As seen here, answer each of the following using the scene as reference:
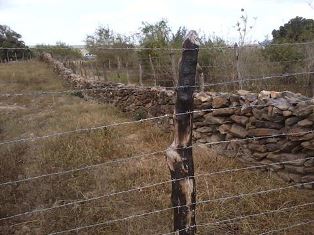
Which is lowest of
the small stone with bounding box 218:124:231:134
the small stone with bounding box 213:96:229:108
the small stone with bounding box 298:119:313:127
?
the small stone with bounding box 218:124:231:134

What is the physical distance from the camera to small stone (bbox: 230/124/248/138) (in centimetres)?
550

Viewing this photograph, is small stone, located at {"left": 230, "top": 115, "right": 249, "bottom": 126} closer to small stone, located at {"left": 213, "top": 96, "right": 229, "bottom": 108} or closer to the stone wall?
the stone wall

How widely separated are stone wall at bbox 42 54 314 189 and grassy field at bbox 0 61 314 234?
0.23 meters

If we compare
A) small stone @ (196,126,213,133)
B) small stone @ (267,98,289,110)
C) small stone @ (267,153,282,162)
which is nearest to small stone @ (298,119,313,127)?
small stone @ (267,98,289,110)

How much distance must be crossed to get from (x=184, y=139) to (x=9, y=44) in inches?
1608

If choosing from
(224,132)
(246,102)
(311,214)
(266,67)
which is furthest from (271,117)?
(266,67)

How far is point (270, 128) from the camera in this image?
16.7 feet

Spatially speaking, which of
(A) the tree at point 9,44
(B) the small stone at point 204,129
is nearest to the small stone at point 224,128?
(B) the small stone at point 204,129

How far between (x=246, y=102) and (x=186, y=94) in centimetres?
311

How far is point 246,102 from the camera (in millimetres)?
5543

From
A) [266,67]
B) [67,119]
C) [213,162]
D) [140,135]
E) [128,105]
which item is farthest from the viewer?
[266,67]

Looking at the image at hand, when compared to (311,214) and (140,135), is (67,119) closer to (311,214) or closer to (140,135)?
(140,135)

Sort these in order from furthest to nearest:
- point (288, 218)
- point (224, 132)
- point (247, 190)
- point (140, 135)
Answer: point (140, 135)
point (224, 132)
point (247, 190)
point (288, 218)

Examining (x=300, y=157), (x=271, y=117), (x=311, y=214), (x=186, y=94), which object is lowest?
(x=311, y=214)
